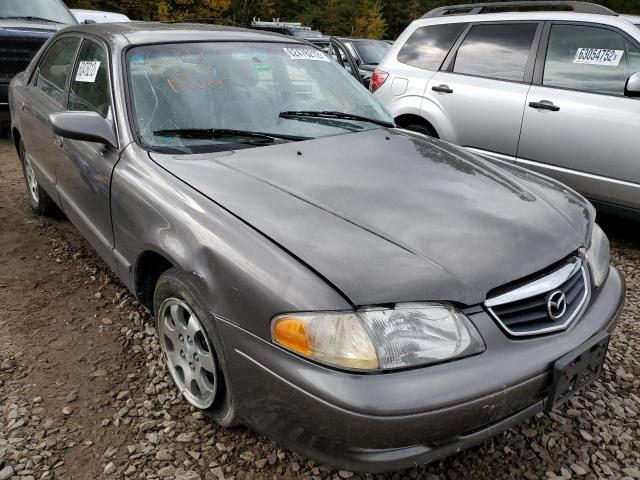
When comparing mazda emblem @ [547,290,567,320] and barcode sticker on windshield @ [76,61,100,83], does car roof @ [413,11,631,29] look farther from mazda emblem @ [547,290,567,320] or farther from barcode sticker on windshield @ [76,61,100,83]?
barcode sticker on windshield @ [76,61,100,83]

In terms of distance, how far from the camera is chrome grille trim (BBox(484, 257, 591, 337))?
1695 millimetres

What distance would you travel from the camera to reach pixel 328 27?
147 feet

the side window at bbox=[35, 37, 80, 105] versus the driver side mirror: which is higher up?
the driver side mirror

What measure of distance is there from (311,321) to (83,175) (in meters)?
1.86

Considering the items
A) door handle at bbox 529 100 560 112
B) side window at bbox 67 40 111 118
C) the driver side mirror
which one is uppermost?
the driver side mirror

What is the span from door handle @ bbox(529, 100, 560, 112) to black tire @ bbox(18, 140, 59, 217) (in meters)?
3.86

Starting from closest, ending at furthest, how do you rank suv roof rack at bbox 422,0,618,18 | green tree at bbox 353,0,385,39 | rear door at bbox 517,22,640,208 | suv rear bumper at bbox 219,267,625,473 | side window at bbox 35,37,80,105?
1. suv rear bumper at bbox 219,267,625,473
2. side window at bbox 35,37,80,105
3. rear door at bbox 517,22,640,208
4. suv roof rack at bbox 422,0,618,18
5. green tree at bbox 353,0,385,39

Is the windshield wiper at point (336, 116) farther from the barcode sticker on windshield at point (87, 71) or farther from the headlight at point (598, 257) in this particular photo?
the headlight at point (598, 257)

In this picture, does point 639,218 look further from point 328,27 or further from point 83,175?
point 328,27

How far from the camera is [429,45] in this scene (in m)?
5.14

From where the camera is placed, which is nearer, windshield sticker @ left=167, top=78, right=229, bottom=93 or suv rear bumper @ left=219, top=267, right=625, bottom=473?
suv rear bumper @ left=219, top=267, right=625, bottom=473

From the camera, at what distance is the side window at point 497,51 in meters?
4.43

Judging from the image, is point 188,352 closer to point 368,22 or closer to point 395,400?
point 395,400

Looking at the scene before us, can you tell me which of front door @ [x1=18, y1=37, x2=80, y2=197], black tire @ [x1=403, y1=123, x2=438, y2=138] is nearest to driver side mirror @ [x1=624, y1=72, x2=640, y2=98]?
black tire @ [x1=403, y1=123, x2=438, y2=138]
